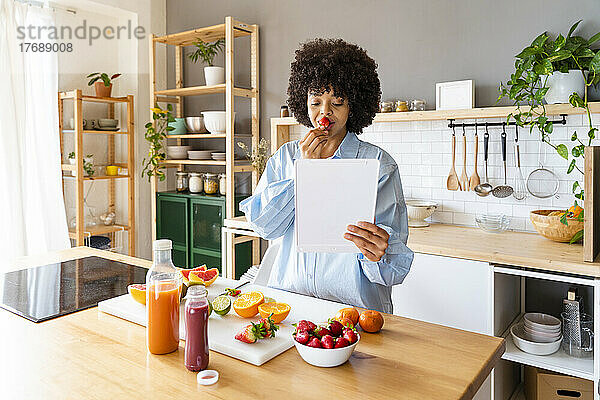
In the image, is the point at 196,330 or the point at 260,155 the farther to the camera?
the point at 260,155

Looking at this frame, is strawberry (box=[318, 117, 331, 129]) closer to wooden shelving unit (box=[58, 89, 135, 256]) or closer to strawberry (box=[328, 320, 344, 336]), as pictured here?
strawberry (box=[328, 320, 344, 336])

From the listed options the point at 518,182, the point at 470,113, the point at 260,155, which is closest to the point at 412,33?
the point at 470,113

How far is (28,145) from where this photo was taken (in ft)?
13.2

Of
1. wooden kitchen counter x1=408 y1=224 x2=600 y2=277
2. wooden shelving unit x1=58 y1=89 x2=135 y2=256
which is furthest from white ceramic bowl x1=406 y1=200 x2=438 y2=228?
wooden shelving unit x1=58 y1=89 x2=135 y2=256

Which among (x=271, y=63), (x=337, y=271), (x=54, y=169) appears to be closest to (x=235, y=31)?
(x=271, y=63)

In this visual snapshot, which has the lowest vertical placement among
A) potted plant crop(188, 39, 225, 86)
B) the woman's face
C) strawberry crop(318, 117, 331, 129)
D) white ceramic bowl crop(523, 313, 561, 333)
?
white ceramic bowl crop(523, 313, 561, 333)

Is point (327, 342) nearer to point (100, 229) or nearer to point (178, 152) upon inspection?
point (178, 152)

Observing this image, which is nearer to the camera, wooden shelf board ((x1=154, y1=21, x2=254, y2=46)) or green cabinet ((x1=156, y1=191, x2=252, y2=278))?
wooden shelf board ((x1=154, y1=21, x2=254, y2=46))

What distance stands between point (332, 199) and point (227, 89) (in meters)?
2.69

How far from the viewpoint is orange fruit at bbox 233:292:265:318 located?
1.49m

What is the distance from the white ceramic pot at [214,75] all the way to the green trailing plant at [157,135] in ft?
1.60

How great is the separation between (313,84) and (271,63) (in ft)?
8.03

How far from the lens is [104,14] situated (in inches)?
182

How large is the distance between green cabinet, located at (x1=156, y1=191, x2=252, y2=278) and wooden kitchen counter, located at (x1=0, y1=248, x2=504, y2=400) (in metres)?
2.68
